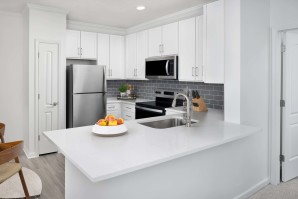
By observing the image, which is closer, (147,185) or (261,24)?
(147,185)

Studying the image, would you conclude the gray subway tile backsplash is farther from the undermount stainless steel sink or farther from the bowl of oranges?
the bowl of oranges

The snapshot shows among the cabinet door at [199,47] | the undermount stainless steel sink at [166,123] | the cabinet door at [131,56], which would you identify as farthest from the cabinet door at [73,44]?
the undermount stainless steel sink at [166,123]

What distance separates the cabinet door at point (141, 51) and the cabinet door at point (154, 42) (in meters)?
0.13

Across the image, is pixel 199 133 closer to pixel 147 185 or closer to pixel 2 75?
pixel 147 185

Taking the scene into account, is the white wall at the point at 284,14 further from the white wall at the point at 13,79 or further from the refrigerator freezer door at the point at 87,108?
the white wall at the point at 13,79

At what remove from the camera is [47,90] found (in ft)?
13.0

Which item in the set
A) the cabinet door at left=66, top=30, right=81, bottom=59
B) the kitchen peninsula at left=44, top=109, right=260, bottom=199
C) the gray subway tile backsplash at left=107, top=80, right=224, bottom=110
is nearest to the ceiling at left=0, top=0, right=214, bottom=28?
the cabinet door at left=66, top=30, right=81, bottom=59

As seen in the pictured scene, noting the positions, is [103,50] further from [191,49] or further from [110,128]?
[110,128]

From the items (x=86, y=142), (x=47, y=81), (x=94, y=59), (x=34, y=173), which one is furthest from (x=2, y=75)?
(x=86, y=142)

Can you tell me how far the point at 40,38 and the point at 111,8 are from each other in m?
1.24

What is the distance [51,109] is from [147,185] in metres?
2.84

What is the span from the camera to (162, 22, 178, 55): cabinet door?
3.94m

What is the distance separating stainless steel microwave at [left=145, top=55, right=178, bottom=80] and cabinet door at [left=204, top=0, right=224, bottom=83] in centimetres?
77

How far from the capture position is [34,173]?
3.25 metres
